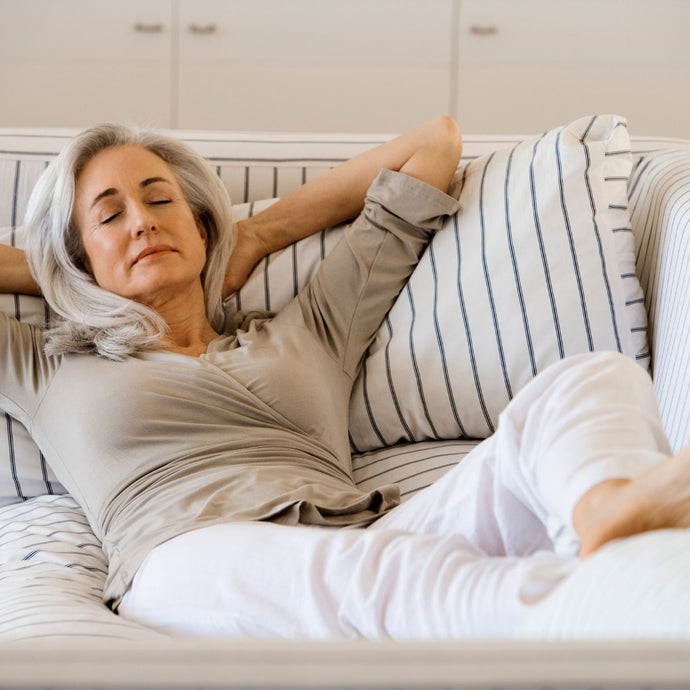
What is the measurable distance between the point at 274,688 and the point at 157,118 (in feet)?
10.5

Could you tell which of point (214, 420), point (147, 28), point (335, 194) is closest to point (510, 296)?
point (335, 194)

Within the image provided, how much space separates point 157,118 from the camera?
3.36 m

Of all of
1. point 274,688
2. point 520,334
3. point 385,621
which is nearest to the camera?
point 274,688

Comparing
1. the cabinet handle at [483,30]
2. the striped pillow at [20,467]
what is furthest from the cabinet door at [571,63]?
the striped pillow at [20,467]

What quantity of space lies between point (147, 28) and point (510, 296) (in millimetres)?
2372

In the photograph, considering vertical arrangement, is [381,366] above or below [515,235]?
below

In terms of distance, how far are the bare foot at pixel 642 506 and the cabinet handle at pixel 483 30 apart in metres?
2.84

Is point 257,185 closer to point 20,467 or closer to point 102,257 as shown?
point 102,257

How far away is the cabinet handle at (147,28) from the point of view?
130 inches

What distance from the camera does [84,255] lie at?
1467 mm

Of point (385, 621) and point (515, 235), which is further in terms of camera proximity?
point (515, 235)

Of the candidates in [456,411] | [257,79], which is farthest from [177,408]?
[257,79]

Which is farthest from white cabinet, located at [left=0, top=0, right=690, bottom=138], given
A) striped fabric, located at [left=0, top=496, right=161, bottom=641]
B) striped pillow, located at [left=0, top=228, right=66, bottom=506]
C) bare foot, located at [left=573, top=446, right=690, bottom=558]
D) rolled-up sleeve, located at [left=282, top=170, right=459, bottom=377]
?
bare foot, located at [left=573, top=446, right=690, bottom=558]

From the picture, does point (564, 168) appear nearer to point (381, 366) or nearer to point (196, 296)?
point (381, 366)
